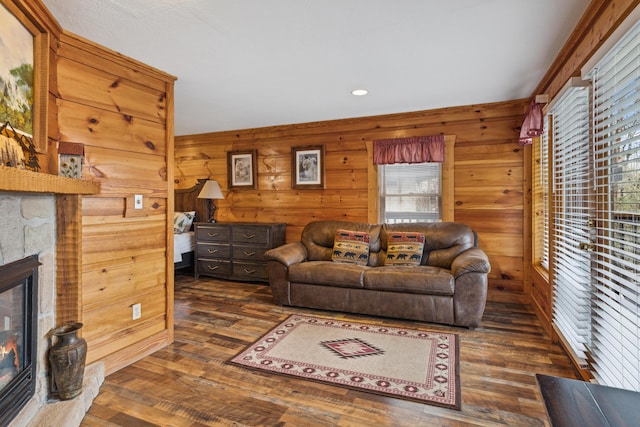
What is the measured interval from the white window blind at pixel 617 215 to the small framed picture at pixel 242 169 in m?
4.18

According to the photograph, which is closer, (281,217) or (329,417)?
(329,417)

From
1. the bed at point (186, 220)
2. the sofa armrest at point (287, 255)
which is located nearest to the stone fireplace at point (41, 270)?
the sofa armrest at point (287, 255)

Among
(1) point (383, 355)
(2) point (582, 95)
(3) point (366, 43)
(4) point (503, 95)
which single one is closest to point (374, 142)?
(4) point (503, 95)

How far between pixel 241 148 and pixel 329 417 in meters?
4.29

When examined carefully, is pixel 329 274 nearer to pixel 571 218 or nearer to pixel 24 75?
pixel 571 218

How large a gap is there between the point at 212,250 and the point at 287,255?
1.72 m

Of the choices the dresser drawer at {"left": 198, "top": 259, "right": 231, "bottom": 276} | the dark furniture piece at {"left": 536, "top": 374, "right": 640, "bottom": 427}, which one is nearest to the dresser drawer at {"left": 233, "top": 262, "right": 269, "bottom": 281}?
the dresser drawer at {"left": 198, "top": 259, "right": 231, "bottom": 276}

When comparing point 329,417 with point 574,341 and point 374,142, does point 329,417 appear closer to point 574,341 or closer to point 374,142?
point 574,341

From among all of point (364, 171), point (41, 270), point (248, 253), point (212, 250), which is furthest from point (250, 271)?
point (41, 270)

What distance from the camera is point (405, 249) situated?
378 centimetres

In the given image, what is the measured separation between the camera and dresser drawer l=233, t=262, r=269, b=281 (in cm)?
479

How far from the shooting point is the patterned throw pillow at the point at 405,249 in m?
3.72

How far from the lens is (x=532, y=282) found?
12.2ft

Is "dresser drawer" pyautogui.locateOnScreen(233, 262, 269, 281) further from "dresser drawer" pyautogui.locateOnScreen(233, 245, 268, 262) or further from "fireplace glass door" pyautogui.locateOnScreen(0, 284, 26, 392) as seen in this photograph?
"fireplace glass door" pyautogui.locateOnScreen(0, 284, 26, 392)
